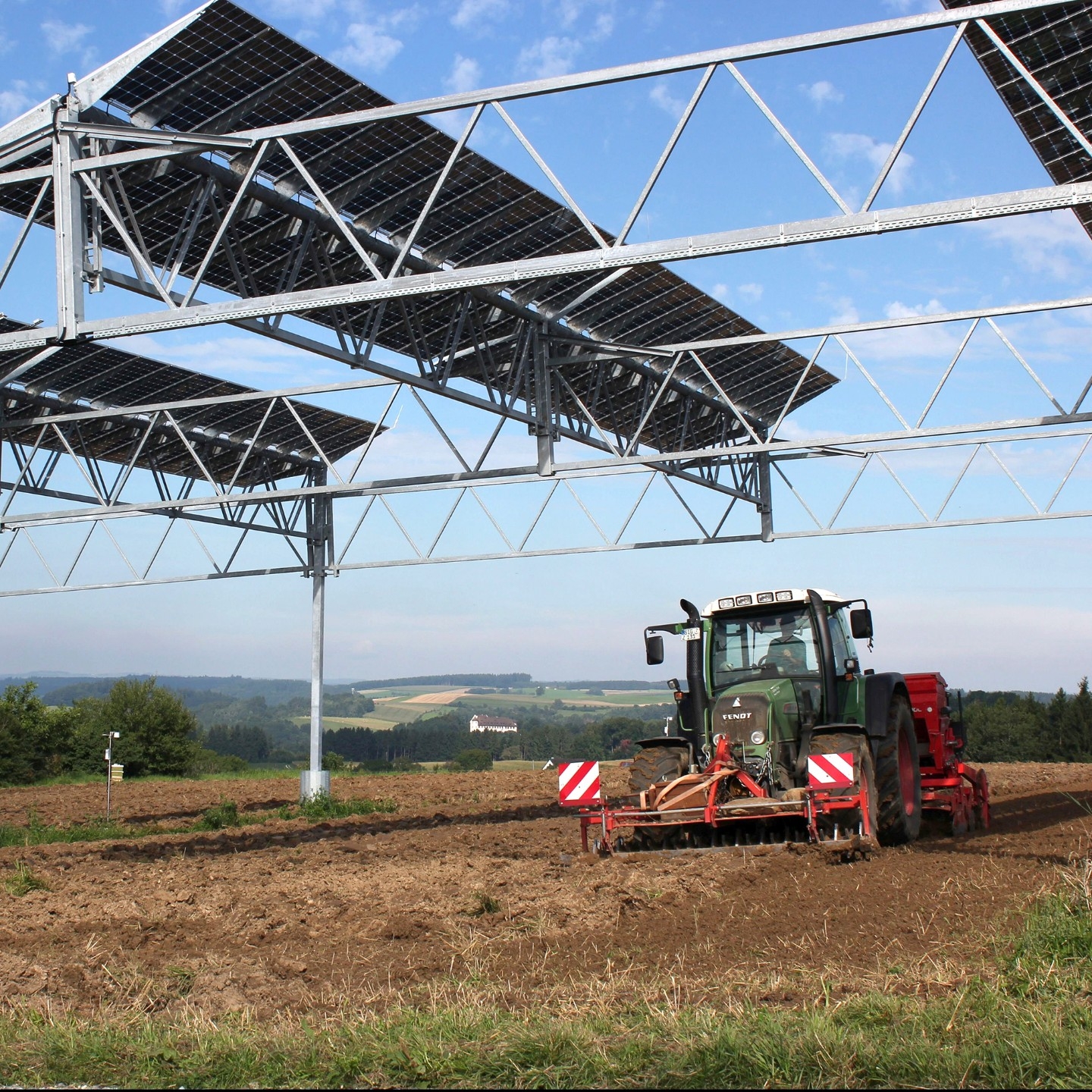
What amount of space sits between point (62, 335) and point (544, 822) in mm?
10094

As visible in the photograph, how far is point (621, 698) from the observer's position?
190 meters

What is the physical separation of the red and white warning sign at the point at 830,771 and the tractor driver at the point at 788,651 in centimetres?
188

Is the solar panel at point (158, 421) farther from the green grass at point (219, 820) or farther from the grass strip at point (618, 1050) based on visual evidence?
the grass strip at point (618, 1050)

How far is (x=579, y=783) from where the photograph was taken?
42.9 feet

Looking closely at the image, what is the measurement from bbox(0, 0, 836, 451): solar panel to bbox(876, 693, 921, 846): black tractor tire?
21.9 feet

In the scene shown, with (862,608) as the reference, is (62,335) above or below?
above

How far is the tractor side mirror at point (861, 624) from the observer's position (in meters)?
13.0

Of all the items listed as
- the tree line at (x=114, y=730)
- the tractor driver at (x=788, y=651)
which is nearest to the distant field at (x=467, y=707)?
the tree line at (x=114, y=730)

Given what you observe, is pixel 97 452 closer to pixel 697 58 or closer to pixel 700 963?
pixel 697 58

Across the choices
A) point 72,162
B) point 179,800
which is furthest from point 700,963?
point 179,800

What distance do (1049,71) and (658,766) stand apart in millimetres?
7813

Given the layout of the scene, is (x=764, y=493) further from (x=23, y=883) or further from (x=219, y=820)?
(x=23, y=883)

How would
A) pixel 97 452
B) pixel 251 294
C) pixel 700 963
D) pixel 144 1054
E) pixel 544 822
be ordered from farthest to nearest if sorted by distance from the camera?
pixel 97 452 → pixel 544 822 → pixel 251 294 → pixel 700 963 → pixel 144 1054

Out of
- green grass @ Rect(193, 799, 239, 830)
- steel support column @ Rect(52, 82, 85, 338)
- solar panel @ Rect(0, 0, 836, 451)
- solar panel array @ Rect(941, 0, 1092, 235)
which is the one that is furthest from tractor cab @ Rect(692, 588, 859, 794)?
green grass @ Rect(193, 799, 239, 830)
